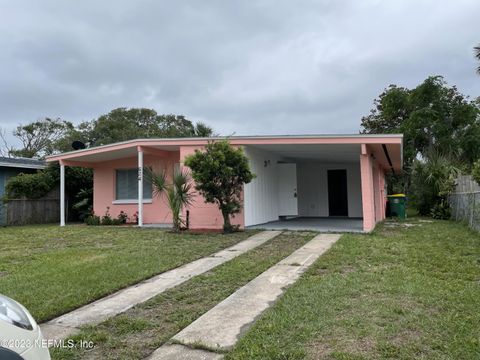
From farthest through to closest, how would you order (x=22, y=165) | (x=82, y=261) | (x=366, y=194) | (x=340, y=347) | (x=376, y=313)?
(x=22, y=165)
(x=366, y=194)
(x=82, y=261)
(x=376, y=313)
(x=340, y=347)

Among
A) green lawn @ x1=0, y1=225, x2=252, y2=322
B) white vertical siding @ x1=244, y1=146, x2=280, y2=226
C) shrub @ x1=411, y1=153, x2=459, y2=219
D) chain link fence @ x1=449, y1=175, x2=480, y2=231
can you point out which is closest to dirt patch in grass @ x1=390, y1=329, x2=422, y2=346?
green lawn @ x1=0, y1=225, x2=252, y2=322

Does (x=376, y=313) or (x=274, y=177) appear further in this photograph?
(x=274, y=177)

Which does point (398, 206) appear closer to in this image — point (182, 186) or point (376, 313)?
point (182, 186)

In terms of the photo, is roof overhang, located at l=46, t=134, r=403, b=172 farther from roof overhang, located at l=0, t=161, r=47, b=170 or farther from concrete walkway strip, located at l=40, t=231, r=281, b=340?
concrete walkway strip, located at l=40, t=231, r=281, b=340

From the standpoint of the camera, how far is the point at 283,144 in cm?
1148

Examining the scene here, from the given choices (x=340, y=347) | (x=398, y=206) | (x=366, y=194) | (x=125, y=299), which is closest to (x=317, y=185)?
(x=398, y=206)

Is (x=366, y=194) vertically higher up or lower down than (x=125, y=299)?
higher up

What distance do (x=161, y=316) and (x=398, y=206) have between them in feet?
53.8

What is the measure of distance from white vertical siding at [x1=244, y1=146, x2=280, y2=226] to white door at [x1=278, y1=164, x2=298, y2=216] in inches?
9.8

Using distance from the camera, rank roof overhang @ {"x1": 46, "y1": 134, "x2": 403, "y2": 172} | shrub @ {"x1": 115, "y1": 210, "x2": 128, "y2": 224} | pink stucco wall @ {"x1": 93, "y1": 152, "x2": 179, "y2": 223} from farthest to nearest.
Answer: shrub @ {"x1": 115, "y1": 210, "x2": 128, "y2": 224}, pink stucco wall @ {"x1": 93, "y1": 152, "x2": 179, "y2": 223}, roof overhang @ {"x1": 46, "y1": 134, "x2": 403, "y2": 172}

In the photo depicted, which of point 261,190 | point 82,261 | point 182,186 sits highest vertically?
point 182,186

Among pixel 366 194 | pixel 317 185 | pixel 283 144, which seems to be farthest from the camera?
pixel 317 185

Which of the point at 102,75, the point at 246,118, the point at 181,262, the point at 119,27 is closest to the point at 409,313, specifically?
the point at 181,262

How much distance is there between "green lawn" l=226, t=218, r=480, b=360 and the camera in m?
3.23
